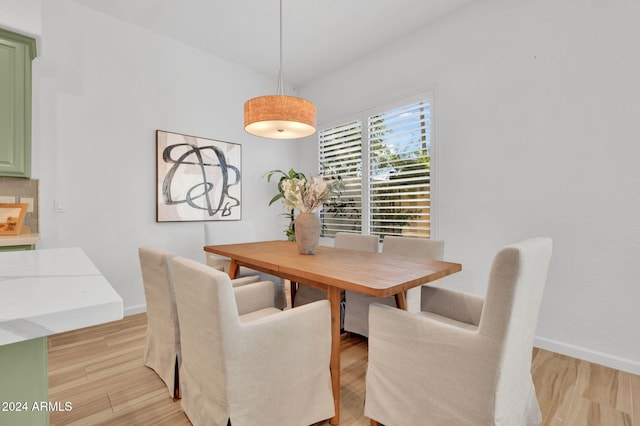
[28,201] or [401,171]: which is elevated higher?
[401,171]

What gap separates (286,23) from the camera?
2990 millimetres

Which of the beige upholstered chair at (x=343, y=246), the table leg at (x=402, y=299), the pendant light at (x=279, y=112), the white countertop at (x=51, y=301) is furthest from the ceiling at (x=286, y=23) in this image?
the white countertop at (x=51, y=301)

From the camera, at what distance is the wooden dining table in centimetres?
135

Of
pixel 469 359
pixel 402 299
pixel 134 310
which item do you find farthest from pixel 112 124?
pixel 469 359

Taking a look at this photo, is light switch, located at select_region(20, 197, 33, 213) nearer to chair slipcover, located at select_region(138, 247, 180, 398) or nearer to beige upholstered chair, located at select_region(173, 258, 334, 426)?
chair slipcover, located at select_region(138, 247, 180, 398)

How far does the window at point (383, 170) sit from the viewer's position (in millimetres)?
3066

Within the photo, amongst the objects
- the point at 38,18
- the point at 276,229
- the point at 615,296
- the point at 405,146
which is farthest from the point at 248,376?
the point at 276,229

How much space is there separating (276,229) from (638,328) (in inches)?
144

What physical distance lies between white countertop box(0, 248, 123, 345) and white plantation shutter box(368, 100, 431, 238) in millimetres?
2791

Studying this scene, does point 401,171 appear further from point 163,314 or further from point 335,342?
point 163,314

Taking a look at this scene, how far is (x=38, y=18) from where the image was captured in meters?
2.23

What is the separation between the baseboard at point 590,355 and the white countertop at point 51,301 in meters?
2.85

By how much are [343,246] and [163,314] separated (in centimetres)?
161

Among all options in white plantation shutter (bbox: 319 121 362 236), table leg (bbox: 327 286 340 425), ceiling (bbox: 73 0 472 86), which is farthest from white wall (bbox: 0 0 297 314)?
table leg (bbox: 327 286 340 425)
